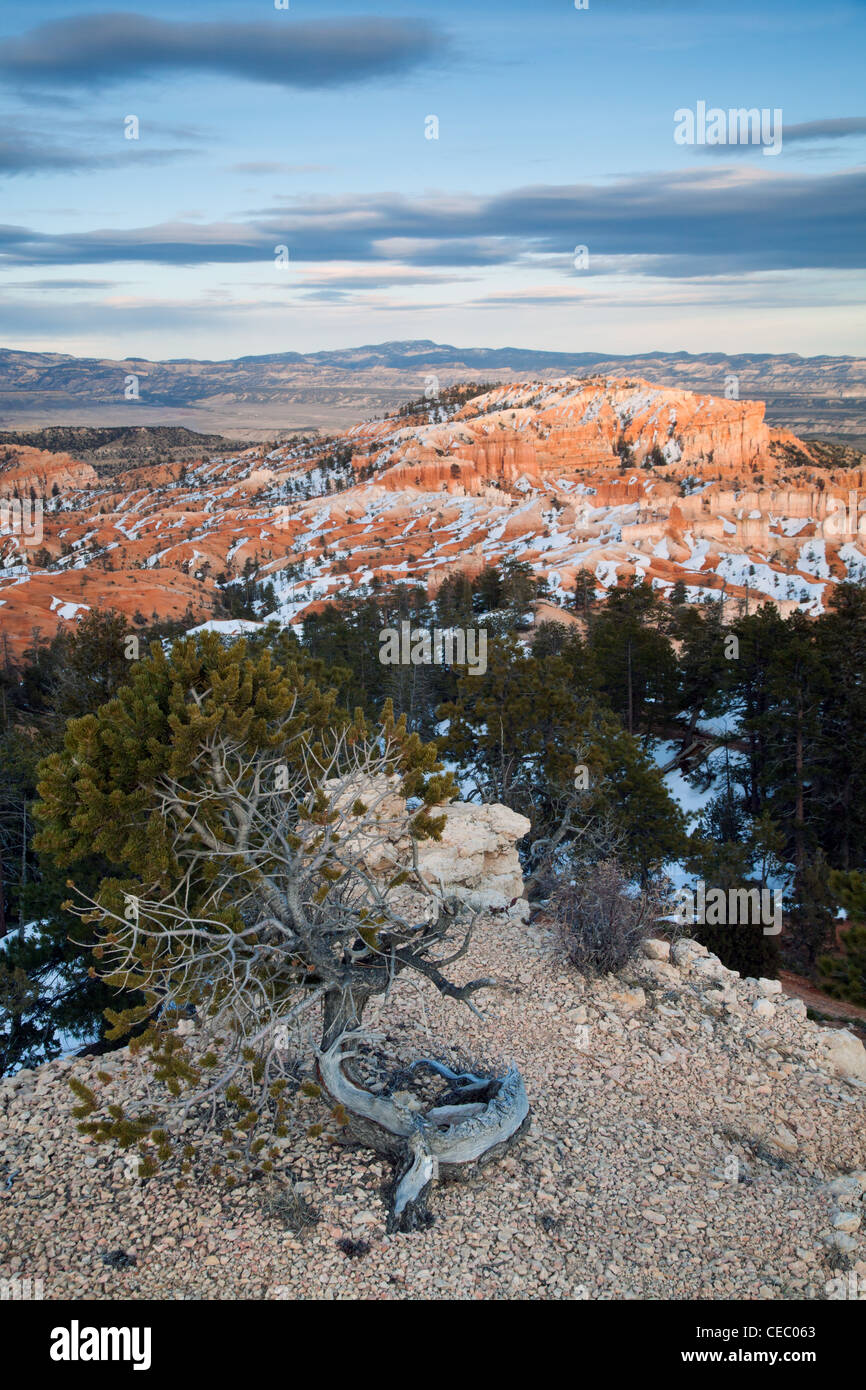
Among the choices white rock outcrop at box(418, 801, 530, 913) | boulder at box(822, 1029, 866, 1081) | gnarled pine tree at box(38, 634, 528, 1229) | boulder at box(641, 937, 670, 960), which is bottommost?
boulder at box(822, 1029, 866, 1081)

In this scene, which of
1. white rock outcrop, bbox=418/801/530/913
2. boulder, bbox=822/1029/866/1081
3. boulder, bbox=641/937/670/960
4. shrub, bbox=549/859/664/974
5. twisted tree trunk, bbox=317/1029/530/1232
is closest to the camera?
twisted tree trunk, bbox=317/1029/530/1232

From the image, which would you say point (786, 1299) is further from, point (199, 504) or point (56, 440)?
point (56, 440)

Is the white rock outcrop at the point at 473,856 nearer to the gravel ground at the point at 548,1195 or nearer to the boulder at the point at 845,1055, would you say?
the gravel ground at the point at 548,1195

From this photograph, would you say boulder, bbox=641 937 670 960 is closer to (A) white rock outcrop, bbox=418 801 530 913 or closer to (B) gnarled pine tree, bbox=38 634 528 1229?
(A) white rock outcrop, bbox=418 801 530 913

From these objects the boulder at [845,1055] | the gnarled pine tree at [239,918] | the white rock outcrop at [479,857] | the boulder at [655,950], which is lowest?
the boulder at [845,1055]

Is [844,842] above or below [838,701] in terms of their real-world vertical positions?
below

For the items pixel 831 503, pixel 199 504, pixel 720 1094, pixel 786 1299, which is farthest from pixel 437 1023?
pixel 199 504

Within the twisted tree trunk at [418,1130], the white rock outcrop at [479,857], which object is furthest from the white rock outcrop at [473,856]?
the twisted tree trunk at [418,1130]

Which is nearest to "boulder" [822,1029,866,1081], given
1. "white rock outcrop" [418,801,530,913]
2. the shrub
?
the shrub

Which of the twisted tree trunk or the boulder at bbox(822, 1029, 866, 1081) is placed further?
the boulder at bbox(822, 1029, 866, 1081)
